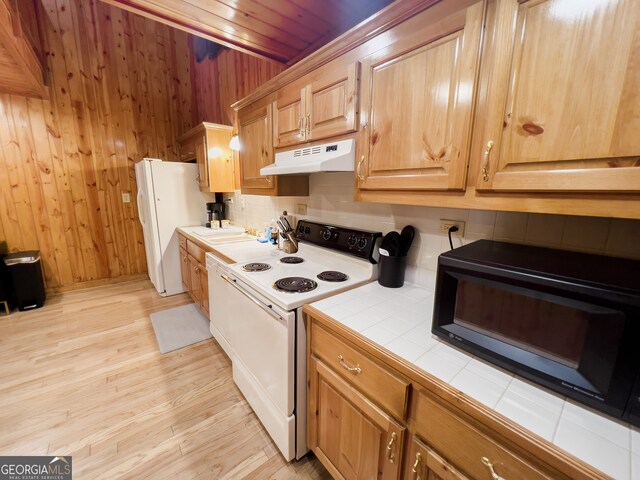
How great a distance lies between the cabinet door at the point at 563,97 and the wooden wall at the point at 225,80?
6.26ft

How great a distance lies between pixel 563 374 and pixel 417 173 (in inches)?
29.7

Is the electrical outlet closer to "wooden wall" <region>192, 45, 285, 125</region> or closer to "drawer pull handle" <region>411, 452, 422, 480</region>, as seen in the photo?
"drawer pull handle" <region>411, 452, 422, 480</region>

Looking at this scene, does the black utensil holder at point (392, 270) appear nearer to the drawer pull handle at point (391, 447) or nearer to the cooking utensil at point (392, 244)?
the cooking utensil at point (392, 244)

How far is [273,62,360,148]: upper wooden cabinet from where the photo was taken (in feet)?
4.19

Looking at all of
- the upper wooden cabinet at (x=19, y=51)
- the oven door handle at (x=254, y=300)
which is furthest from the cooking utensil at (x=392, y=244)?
the upper wooden cabinet at (x=19, y=51)

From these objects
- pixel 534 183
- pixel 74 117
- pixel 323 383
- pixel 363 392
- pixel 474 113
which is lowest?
pixel 323 383

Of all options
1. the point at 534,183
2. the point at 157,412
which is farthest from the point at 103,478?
the point at 534,183

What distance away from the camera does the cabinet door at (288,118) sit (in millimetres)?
1581

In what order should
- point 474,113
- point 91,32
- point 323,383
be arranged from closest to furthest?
point 474,113 < point 323,383 < point 91,32

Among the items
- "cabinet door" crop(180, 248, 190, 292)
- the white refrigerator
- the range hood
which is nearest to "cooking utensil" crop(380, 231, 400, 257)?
the range hood

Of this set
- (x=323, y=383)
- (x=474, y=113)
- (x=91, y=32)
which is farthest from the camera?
(x=91, y=32)

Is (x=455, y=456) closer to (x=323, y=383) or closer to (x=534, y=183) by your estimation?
(x=323, y=383)

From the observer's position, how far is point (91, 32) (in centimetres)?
330

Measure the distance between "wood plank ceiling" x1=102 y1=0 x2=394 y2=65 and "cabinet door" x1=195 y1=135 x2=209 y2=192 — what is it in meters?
1.33
